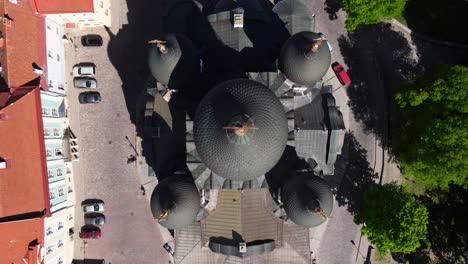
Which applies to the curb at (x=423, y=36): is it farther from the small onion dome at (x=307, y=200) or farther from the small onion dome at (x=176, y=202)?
the small onion dome at (x=176, y=202)

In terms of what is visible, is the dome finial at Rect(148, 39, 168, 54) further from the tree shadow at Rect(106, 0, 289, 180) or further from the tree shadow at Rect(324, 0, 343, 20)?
the tree shadow at Rect(324, 0, 343, 20)

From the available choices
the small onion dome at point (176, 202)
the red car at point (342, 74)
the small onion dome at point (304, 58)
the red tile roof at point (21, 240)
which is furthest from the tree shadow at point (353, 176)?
the red tile roof at point (21, 240)

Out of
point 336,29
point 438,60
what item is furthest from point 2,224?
point 438,60

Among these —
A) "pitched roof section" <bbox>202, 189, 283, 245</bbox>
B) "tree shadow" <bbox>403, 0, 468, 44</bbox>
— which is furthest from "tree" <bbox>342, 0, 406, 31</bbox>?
"pitched roof section" <bbox>202, 189, 283, 245</bbox>

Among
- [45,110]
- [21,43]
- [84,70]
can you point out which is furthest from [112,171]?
[21,43]

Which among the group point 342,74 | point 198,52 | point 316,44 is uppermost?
point 198,52

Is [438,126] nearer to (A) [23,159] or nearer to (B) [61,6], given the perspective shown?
(A) [23,159]

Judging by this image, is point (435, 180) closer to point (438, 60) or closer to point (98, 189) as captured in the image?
point (438, 60)
